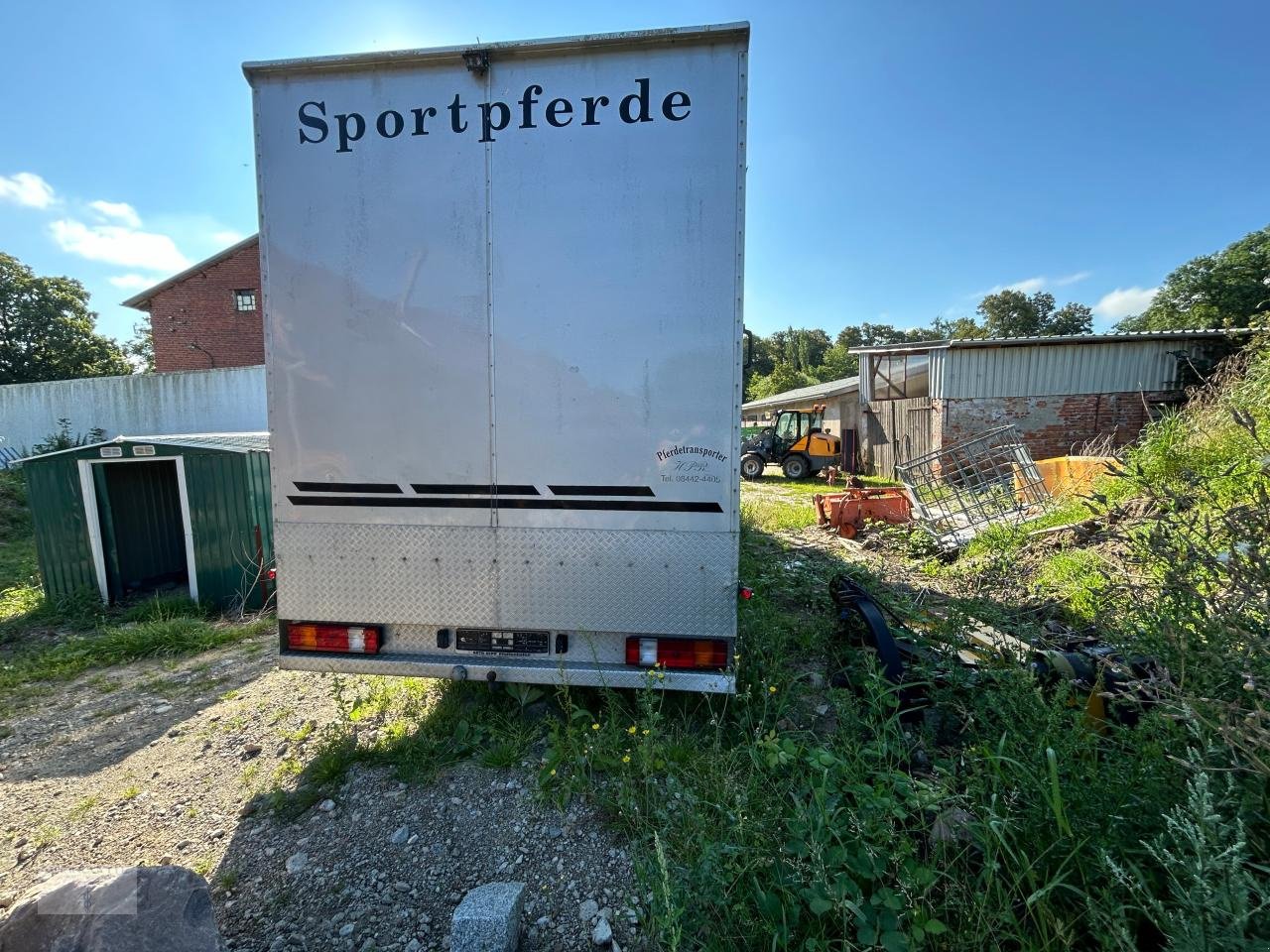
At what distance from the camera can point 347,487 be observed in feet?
9.10

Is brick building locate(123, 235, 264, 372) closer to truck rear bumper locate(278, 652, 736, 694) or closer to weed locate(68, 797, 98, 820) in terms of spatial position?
weed locate(68, 797, 98, 820)

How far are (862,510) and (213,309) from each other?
2306 cm

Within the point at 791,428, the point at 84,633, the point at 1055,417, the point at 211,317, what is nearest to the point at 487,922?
the point at 84,633

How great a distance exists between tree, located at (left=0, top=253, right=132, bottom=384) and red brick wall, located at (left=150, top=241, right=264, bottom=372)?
21842mm

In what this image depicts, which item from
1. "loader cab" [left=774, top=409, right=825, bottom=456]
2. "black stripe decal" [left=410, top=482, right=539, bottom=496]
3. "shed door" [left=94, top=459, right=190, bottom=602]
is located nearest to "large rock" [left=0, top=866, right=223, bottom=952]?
"black stripe decal" [left=410, top=482, right=539, bottom=496]

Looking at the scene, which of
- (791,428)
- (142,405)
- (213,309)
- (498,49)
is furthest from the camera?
(213,309)

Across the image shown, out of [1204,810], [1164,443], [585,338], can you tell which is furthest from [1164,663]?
[1164,443]

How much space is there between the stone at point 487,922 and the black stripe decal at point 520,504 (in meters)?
1.58

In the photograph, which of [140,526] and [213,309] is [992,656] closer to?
[140,526]

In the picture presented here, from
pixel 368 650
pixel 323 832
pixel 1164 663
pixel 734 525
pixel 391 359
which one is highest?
pixel 391 359

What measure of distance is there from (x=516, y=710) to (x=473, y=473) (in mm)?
1589

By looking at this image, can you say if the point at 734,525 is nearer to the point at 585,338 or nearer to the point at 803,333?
the point at 585,338

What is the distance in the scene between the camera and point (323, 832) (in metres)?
2.58

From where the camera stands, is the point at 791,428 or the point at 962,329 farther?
the point at 962,329
